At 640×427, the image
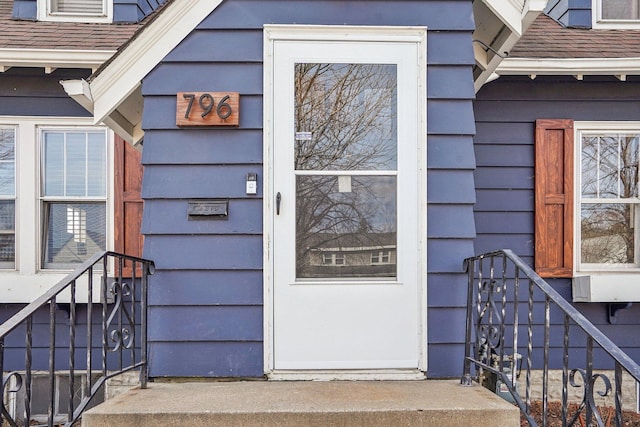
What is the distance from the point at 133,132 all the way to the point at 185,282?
49.4 inches

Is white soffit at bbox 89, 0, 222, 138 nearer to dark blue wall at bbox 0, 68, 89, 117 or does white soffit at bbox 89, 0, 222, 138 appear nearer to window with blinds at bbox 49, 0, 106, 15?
dark blue wall at bbox 0, 68, 89, 117

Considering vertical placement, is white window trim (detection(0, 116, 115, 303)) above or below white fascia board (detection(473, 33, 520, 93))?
below

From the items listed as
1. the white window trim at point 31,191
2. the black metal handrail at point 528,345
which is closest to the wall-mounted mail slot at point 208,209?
the black metal handrail at point 528,345

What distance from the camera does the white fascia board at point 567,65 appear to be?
4.02 m

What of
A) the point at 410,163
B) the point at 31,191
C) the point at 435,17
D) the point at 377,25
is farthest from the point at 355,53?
the point at 31,191

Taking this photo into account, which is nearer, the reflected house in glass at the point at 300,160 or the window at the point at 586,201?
the reflected house in glass at the point at 300,160

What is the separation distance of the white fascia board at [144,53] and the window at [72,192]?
1454mm

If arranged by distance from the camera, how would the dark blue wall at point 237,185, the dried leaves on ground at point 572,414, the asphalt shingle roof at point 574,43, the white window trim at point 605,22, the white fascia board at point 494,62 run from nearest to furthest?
the dark blue wall at point 237,185
the white fascia board at point 494,62
the dried leaves on ground at point 572,414
the asphalt shingle roof at point 574,43
the white window trim at point 605,22

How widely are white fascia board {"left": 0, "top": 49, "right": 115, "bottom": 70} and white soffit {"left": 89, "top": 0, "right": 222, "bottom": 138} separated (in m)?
1.18

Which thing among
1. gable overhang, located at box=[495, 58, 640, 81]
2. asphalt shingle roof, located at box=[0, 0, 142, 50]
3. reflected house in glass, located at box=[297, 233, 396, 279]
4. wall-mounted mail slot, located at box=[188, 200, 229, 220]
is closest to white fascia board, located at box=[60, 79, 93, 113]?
wall-mounted mail slot, located at box=[188, 200, 229, 220]

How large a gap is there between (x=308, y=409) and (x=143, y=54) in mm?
2026

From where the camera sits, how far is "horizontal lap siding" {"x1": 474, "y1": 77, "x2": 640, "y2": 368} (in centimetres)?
425

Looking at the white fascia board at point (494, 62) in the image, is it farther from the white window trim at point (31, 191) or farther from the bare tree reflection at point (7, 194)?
the bare tree reflection at point (7, 194)

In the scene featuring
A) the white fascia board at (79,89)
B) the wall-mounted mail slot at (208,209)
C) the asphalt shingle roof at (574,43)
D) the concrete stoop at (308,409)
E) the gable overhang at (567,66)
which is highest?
the asphalt shingle roof at (574,43)
